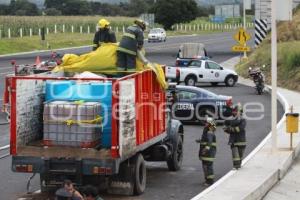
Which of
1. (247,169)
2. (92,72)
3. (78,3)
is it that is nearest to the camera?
(92,72)

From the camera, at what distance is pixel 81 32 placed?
92.1 metres

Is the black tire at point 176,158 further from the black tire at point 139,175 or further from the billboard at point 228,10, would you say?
the billboard at point 228,10

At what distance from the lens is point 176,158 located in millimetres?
16656

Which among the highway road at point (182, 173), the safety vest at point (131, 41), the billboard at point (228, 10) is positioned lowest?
the highway road at point (182, 173)

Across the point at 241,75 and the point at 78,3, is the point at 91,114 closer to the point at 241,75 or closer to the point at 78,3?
the point at 241,75

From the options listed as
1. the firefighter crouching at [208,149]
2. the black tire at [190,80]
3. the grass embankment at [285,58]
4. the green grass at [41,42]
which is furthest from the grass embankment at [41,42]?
the firefighter crouching at [208,149]

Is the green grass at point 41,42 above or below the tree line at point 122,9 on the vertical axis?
below

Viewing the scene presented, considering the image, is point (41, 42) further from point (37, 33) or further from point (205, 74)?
point (205, 74)

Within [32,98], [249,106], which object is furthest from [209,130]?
[249,106]

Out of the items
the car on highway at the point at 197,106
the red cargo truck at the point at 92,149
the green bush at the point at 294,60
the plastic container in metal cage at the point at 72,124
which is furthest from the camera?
the green bush at the point at 294,60

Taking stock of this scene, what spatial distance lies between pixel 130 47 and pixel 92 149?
268 cm

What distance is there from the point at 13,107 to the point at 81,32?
79777mm

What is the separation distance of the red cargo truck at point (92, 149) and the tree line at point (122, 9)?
10272cm

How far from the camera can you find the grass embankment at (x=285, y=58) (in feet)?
127
